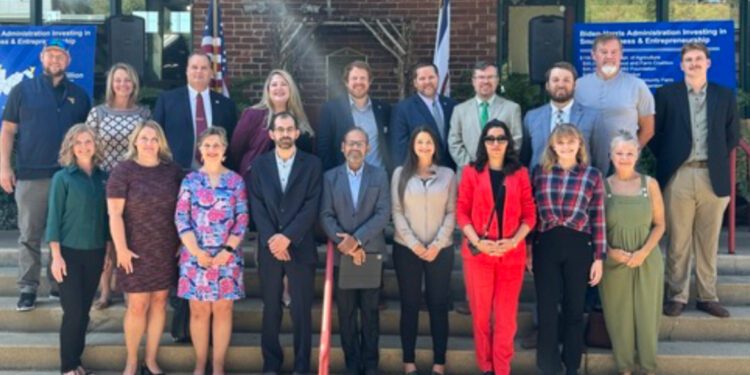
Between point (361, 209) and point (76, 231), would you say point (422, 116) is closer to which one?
point (361, 209)

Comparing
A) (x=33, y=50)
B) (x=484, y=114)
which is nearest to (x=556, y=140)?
(x=484, y=114)

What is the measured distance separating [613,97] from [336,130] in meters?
2.03

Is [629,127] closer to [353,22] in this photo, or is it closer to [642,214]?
[642,214]

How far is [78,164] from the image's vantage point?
19.3 ft

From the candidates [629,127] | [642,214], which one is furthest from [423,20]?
[642,214]

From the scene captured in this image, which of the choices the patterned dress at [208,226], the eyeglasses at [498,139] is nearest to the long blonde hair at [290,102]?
the patterned dress at [208,226]

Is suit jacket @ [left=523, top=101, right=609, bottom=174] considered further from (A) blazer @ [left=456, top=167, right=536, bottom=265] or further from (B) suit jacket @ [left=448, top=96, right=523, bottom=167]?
(A) blazer @ [left=456, top=167, right=536, bottom=265]

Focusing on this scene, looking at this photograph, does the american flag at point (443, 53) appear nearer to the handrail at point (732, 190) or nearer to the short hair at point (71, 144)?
the handrail at point (732, 190)

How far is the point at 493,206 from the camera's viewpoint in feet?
18.4

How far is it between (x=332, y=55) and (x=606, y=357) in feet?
17.2

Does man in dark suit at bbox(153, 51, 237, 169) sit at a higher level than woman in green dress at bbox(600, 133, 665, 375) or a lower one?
higher

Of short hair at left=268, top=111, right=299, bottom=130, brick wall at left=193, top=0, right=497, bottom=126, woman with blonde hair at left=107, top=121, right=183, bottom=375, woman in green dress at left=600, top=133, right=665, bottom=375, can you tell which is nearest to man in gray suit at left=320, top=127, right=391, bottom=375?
short hair at left=268, top=111, right=299, bottom=130

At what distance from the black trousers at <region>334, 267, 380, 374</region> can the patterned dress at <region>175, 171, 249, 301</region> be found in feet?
2.39

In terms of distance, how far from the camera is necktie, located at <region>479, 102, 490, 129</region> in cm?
624
